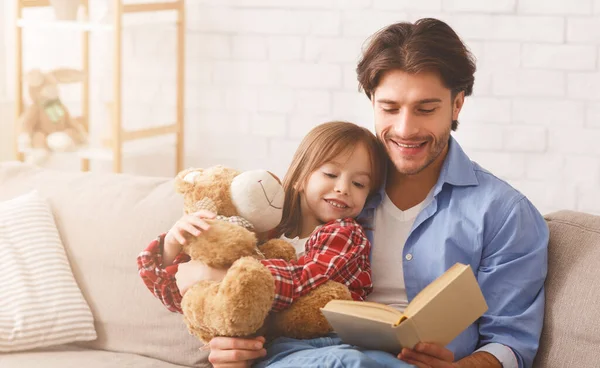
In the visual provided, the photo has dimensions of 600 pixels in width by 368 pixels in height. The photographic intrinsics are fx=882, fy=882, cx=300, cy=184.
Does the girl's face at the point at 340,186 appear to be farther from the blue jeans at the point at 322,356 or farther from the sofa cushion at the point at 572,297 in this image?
the sofa cushion at the point at 572,297

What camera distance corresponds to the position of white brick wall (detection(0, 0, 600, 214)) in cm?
307

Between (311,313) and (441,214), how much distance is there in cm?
35

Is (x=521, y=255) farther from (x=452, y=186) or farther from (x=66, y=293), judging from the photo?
(x=66, y=293)

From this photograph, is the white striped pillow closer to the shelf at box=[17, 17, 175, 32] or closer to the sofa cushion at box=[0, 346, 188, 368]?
the sofa cushion at box=[0, 346, 188, 368]

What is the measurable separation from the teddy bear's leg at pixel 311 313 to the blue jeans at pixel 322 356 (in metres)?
0.02

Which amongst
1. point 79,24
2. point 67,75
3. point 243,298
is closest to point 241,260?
point 243,298

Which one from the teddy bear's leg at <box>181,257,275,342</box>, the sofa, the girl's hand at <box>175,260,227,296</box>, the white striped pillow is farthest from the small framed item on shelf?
the teddy bear's leg at <box>181,257,275,342</box>

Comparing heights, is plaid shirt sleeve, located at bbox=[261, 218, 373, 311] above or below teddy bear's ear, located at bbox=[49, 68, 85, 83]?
below

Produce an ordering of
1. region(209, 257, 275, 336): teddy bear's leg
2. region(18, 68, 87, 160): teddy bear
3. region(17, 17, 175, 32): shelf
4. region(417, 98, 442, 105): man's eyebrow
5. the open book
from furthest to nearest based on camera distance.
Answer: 1. region(18, 68, 87, 160): teddy bear
2. region(17, 17, 175, 32): shelf
3. region(417, 98, 442, 105): man's eyebrow
4. region(209, 257, 275, 336): teddy bear's leg
5. the open book

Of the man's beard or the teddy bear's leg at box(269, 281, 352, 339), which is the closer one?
the teddy bear's leg at box(269, 281, 352, 339)

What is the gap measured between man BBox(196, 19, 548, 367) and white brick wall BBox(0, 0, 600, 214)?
4.39 feet

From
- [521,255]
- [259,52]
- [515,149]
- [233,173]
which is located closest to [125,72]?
[259,52]

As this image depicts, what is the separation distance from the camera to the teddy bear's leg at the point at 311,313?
5.37 ft

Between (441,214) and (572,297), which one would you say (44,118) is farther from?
(572,297)
